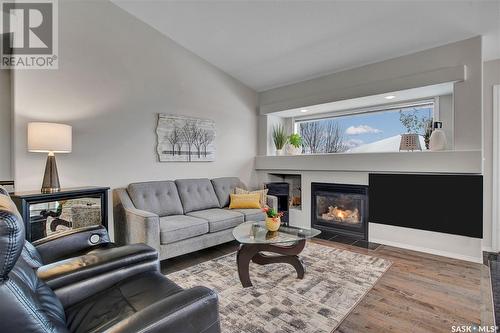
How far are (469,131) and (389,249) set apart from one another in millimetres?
1714

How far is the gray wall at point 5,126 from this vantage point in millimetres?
2918

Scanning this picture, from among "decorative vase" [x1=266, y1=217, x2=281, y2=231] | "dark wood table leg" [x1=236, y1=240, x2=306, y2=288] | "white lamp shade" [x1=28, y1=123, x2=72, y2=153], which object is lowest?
"dark wood table leg" [x1=236, y1=240, x2=306, y2=288]

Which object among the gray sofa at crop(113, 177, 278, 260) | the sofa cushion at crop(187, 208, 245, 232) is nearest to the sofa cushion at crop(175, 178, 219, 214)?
the gray sofa at crop(113, 177, 278, 260)

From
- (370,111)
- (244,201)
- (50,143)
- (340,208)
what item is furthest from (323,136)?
(50,143)

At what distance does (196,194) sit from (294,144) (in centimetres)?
203

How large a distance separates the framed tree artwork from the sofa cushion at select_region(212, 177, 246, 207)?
0.40 m

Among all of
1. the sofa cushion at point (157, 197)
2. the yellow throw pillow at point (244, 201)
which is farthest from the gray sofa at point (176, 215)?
the yellow throw pillow at point (244, 201)

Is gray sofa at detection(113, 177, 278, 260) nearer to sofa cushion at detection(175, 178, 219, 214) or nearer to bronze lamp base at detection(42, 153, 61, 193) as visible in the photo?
sofa cushion at detection(175, 178, 219, 214)

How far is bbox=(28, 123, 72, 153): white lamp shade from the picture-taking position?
2.50m

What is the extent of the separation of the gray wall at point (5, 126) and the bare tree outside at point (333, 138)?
4.50 metres

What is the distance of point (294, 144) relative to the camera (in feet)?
15.8

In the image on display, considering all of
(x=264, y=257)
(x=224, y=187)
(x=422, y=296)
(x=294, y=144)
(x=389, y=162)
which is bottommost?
(x=422, y=296)

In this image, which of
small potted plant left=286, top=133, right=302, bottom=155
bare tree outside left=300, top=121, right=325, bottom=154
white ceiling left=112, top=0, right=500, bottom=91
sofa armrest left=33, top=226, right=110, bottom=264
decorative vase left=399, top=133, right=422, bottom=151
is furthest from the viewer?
bare tree outside left=300, top=121, right=325, bottom=154

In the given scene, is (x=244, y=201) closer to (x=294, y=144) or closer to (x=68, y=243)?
(x=294, y=144)
